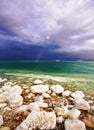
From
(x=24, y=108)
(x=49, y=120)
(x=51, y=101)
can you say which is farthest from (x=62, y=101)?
(x=49, y=120)

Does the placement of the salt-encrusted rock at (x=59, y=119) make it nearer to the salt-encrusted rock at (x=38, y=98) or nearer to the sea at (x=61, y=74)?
the salt-encrusted rock at (x=38, y=98)

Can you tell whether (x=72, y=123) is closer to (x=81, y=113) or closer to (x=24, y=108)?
(x=81, y=113)

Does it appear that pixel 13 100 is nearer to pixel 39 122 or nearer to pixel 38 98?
pixel 38 98

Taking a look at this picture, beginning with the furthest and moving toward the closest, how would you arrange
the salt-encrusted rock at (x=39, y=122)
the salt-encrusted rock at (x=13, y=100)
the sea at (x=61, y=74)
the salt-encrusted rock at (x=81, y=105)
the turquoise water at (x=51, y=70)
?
the turquoise water at (x=51, y=70), the sea at (x=61, y=74), the salt-encrusted rock at (x=13, y=100), the salt-encrusted rock at (x=81, y=105), the salt-encrusted rock at (x=39, y=122)

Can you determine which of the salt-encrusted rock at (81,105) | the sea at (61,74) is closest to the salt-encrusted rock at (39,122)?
the salt-encrusted rock at (81,105)

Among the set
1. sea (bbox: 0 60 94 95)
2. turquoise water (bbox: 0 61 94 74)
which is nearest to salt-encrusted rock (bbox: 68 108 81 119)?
sea (bbox: 0 60 94 95)

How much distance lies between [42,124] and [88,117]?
8.60 ft

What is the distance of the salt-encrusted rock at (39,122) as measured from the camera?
231 inches

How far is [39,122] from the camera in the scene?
5.99m

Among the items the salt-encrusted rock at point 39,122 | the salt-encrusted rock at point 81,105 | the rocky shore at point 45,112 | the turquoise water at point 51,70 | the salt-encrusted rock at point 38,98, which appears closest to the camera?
the salt-encrusted rock at point 39,122

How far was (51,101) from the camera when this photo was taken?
9.30 metres

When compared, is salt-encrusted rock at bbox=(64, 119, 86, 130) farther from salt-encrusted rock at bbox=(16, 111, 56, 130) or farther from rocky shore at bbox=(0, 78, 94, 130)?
salt-encrusted rock at bbox=(16, 111, 56, 130)

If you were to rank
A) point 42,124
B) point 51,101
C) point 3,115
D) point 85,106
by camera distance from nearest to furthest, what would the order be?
point 42,124 → point 3,115 → point 85,106 → point 51,101

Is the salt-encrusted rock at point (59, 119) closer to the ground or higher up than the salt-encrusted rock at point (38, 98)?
closer to the ground
